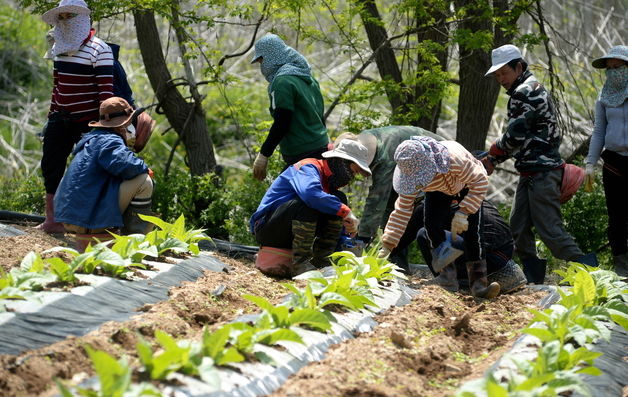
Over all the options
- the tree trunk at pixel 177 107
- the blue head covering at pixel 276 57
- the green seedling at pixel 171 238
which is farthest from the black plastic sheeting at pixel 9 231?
the tree trunk at pixel 177 107

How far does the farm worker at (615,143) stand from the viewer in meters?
5.95

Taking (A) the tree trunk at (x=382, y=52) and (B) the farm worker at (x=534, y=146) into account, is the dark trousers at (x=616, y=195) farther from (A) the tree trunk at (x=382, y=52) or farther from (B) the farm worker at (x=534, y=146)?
(A) the tree trunk at (x=382, y=52)

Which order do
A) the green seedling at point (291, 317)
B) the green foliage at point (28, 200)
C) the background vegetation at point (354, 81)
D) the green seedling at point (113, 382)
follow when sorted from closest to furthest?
the green seedling at point (113, 382), the green seedling at point (291, 317), the background vegetation at point (354, 81), the green foliage at point (28, 200)

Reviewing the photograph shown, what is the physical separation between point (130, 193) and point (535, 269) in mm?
2857

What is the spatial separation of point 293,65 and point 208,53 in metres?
2.15

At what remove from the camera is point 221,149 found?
12891mm

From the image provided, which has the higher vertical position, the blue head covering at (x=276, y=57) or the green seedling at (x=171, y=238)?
the blue head covering at (x=276, y=57)

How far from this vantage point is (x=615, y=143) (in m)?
5.98

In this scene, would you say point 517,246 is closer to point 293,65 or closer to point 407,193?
point 407,193

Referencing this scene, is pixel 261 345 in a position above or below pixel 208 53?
below

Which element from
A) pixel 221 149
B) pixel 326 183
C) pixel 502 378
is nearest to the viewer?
pixel 502 378

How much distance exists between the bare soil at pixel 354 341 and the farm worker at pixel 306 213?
0.29m

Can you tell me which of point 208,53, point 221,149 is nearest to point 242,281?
point 208,53

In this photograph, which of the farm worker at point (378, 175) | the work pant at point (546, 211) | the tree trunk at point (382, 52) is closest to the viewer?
the work pant at point (546, 211)
